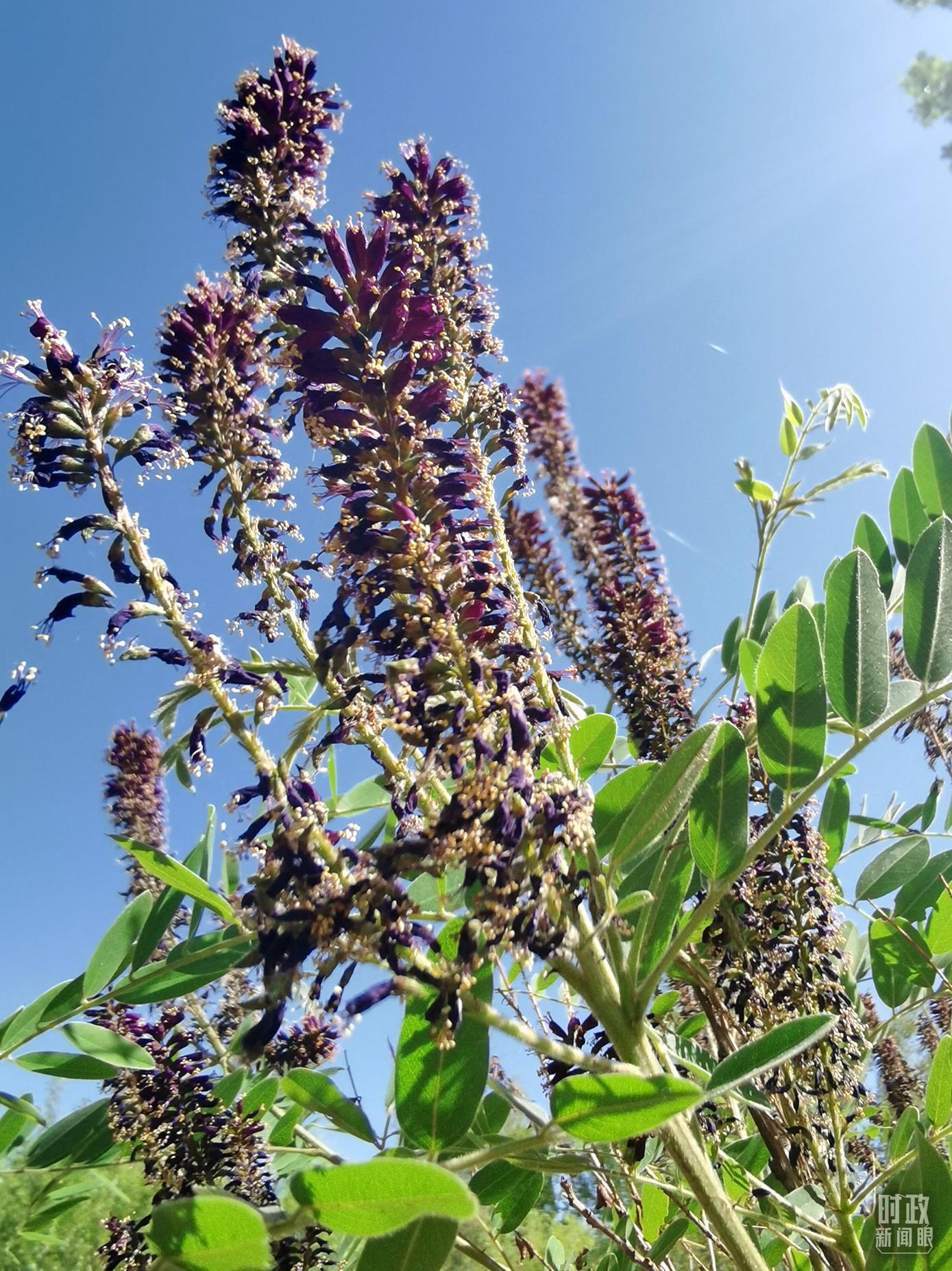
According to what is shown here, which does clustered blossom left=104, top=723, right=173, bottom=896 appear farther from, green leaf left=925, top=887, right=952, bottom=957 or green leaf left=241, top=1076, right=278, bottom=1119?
green leaf left=925, top=887, right=952, bottom=957

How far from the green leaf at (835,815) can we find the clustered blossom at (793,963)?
10.5 inches

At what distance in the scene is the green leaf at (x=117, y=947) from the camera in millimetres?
1747

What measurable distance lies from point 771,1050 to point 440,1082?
1.37ft

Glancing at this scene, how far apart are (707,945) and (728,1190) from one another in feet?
2.29

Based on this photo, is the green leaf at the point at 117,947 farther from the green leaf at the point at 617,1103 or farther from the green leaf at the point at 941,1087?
the green leaf at the point at 941,1087

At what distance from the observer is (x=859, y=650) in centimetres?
143

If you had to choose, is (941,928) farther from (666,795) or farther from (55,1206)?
(55,1206)

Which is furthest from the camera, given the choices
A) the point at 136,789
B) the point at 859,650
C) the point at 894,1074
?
the point at 136,789

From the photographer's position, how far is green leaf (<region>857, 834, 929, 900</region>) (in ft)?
6.51

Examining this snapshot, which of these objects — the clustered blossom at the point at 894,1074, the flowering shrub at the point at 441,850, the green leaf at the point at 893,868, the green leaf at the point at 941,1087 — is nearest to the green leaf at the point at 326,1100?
the flowering shrub at the point at 441,850

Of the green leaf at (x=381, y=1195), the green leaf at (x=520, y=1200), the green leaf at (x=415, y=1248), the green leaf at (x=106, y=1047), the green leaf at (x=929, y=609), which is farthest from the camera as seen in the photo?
the green leaf at (x=106, y=1047)

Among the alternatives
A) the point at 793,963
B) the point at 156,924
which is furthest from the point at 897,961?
the point at 156,924

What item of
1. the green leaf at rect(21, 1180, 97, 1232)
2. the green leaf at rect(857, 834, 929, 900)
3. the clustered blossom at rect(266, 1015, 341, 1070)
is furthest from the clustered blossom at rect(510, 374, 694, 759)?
the green leaf at rect(21, 1180, 97, 1232)

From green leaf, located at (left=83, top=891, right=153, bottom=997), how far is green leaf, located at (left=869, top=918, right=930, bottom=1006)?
5.07 ft
